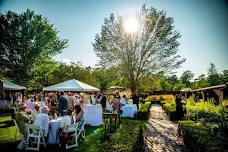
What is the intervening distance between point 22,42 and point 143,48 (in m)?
15.5

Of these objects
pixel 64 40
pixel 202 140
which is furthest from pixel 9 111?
pixel 64 40

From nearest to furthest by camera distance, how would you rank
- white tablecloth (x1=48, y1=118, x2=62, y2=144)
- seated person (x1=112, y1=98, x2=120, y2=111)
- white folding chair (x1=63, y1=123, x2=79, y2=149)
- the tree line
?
white folding chair (x1=63, y1=123, x2=79, y2=149), white tablecloth (x1=48, y1=118, x2=62, y2=144), seated person (x1=112, y1=98, x2=120, y2=111), the tree line

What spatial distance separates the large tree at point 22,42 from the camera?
1198 inches

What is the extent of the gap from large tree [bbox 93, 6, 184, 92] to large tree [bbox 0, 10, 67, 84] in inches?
378

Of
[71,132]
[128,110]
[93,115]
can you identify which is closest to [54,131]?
[71,132]

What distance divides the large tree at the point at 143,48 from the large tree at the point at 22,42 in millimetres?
9593

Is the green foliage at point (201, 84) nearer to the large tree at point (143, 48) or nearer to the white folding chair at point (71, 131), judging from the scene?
the large tree at point (143, 48)

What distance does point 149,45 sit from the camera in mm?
26578

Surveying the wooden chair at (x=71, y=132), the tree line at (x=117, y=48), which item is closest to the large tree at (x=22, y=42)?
the tree line at (x=117, y=48)

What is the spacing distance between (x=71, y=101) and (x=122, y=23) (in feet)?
49.0

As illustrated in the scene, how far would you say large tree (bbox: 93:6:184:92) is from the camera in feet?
86.9

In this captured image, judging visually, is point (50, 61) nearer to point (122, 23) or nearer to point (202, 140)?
point (122, 23)

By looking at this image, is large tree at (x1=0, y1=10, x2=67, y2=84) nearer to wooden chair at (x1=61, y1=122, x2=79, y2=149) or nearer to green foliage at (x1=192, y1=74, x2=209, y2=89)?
wooden chair at (x1=61, y1=122, x2=79, y2=149)

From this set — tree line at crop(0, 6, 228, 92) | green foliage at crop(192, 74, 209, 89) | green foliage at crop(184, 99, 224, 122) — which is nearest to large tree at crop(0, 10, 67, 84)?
tree line at crop(0, 6, 228, 92)
